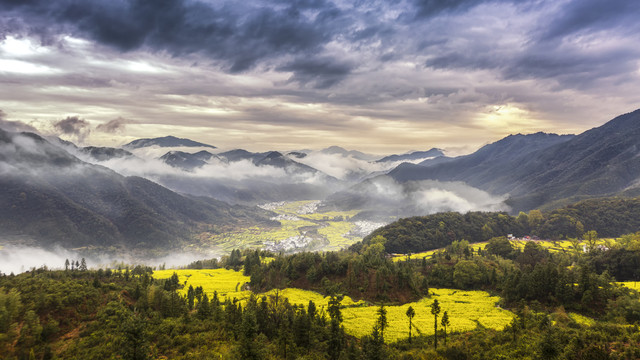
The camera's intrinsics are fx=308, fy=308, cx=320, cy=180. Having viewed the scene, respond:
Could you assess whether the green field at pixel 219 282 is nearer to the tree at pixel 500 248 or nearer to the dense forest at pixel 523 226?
the dense forest at pixel 523 226

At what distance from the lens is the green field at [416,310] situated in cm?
6888

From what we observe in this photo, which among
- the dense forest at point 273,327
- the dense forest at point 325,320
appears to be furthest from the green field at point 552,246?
the dense forest at point 273,327

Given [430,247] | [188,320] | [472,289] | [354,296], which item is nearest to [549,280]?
[472,289]

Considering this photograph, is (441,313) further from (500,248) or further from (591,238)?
(591,238)

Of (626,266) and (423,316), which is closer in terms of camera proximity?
(423,316)

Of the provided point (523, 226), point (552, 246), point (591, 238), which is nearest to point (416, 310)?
point (552, 246)

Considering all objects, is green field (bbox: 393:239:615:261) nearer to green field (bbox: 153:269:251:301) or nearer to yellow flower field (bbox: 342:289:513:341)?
yellow flower field (bbox: 342:289:513:341)

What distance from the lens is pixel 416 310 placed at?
272 feet

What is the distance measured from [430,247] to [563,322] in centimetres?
11722

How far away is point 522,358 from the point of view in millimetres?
44906

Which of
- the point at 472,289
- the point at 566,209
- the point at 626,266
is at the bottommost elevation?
the point at 472,289

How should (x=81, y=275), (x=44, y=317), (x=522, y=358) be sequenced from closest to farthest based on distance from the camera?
(x=522, y=358), (x=44, y=317), (x=81, y=275)

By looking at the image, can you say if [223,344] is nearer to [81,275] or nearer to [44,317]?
[44,317]

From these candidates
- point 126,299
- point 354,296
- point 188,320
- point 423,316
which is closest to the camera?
point 188,320
